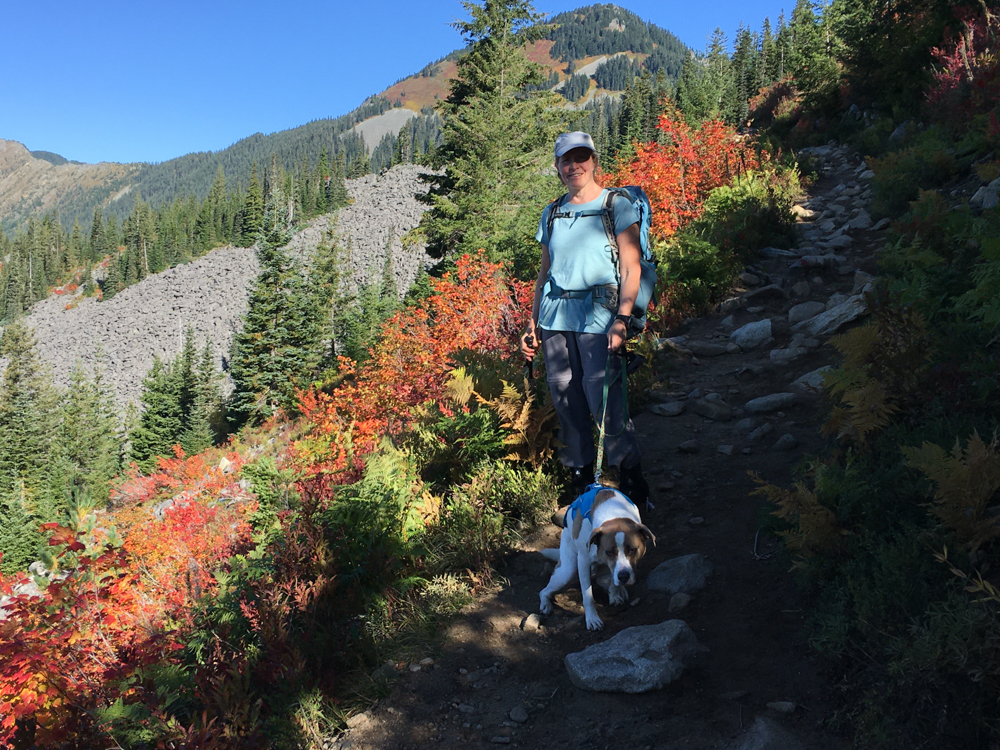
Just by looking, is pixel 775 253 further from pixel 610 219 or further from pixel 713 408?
pixel 610 219

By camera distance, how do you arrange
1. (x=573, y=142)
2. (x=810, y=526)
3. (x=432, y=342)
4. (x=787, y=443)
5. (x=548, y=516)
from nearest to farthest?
(x=810, y=526), (x=573, y=142), (x=548, y=516), (x=787, y=443), (x=432, y=342)

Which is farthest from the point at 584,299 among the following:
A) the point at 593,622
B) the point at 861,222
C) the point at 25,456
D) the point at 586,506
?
the point at 25,456

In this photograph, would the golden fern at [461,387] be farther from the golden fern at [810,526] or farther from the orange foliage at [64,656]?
the golden fern at [810,526]

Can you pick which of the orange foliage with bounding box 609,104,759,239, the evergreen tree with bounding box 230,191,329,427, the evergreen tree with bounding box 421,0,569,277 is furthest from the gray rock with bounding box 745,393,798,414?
the evergreen tree with bounding box 230,191,329,427

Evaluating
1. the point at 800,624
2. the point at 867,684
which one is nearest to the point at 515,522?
the point at 800,624

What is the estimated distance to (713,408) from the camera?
5.62 m

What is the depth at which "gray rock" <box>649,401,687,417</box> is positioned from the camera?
5766mm

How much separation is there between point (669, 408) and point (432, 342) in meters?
7.17

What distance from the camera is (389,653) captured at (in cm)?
323

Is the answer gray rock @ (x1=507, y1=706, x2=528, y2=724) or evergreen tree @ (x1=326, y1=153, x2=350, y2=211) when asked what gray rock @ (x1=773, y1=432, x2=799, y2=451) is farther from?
evergreen tree @ (x1=326, y1=153, x2=350, y2=211)

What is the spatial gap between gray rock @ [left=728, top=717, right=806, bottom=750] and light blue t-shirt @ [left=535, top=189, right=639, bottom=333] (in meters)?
2.01

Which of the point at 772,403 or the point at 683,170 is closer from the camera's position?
the point at 772,403

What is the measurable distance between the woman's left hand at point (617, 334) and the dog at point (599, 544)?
78cm

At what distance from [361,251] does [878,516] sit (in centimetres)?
9394
